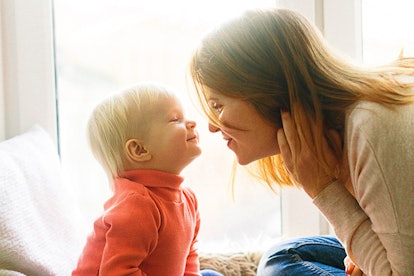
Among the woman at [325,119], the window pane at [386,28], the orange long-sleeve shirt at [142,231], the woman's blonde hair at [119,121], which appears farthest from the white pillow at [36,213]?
the window pane at [386,28]

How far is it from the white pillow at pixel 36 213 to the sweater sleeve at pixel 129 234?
→ 0.57 ft

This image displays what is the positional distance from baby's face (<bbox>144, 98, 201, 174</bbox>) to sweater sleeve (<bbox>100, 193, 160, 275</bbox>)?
11 cm

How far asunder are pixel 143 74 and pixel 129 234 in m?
0.72

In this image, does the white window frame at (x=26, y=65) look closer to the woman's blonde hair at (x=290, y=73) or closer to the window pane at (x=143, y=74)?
the window pane at (x=143, y=74)

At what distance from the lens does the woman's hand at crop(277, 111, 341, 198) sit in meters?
1.22

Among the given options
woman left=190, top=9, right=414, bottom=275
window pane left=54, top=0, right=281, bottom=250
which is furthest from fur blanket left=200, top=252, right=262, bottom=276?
woman left=190, top=9, right=414, bottom=275

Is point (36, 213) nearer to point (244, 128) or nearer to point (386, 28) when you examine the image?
point (244, 128)

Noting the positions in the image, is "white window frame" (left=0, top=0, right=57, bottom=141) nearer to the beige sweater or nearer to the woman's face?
the woman's face

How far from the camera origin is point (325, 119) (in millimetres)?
1238

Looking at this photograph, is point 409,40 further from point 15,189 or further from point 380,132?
point 15,189

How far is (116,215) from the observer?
1.33 metres

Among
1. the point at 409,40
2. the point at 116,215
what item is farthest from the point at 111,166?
the point at 409,40

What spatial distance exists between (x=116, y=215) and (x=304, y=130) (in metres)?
0.46

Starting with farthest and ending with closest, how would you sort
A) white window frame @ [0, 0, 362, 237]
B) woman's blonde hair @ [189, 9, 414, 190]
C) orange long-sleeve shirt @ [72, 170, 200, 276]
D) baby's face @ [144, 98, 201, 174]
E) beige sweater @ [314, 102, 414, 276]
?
1. white window frame @ [0, 0, 362, 237]
2. baby's face @ [144, 98, 201, 174]
3. orange long-sleeve shirt @ [72, 170, 200, 276]
4. woman's blonde hair @ [189, 9, 414, 190]
5. beige sweater @ [314, 102, 414, 276]
